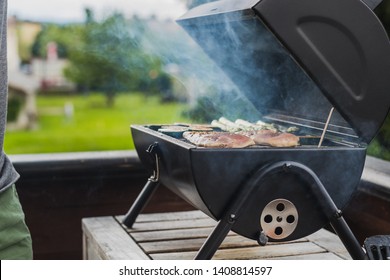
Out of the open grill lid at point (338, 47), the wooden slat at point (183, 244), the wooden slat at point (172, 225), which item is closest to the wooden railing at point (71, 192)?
the wooden slat at point (172, 225)

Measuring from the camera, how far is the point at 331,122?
1.87m

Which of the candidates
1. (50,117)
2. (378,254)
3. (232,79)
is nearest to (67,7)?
(50,117)

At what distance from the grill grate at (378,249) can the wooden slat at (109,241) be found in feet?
2.33

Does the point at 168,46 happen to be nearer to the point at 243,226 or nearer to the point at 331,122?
the point at 331,122

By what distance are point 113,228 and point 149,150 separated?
1.68 feet

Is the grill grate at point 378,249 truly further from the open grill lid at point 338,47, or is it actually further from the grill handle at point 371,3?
the grill handle at point 371,3

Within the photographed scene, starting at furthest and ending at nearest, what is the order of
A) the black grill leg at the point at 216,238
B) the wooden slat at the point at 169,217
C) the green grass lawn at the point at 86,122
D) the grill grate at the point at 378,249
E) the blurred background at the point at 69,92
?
the green grass lawn at the point at 86,122 < the blurred background at the point at 69,92 < the wooden slat at the point at 169,217 < the black grill leg at the point at 216,238 < the grill grate at the point at 378,249

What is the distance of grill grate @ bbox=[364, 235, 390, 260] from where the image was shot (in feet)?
4.81

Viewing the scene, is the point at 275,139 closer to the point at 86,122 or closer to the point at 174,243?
the point at 174,243

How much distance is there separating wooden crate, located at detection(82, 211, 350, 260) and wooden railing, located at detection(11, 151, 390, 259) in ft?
0.71

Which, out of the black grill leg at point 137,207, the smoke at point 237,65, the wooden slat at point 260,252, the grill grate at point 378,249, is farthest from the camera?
the black grill leg at point 137,207

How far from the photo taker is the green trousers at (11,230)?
161 cm

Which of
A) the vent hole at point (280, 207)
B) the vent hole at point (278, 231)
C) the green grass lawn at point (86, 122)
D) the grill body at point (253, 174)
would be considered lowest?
the green grass lawn at point (86, 122)

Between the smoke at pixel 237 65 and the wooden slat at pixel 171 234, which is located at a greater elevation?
Answer: the smoke at pixel 237 65
